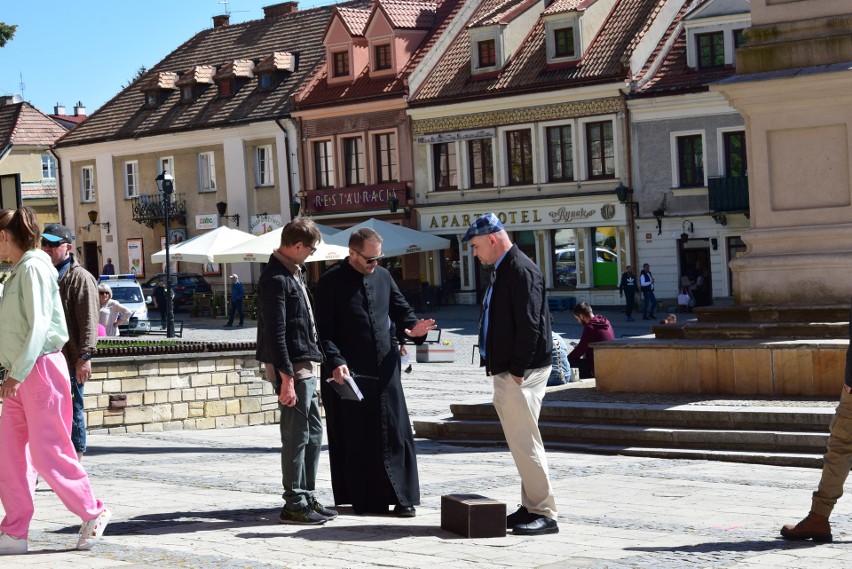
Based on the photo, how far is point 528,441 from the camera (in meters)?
8.85

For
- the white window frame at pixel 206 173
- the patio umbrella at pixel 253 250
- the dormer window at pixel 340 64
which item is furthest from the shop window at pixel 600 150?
the white window frame at pixel 206 173

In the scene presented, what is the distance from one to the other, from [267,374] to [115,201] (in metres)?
49.2

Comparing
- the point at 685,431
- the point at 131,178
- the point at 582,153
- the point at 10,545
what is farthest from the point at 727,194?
the point at 10,545

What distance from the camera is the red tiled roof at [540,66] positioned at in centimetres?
4281

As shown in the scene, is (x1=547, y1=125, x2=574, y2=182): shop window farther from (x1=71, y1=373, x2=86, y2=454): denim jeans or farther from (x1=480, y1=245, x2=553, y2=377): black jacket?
(x1=480, y1=245, x2=553, y2=377): black jacket

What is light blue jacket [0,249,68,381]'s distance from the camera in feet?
27.2

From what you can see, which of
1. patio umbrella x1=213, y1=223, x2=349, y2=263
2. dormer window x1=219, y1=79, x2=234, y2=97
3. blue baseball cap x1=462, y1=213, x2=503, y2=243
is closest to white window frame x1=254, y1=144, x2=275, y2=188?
dormer window x1=219, y1=79, x2=234, y2=97

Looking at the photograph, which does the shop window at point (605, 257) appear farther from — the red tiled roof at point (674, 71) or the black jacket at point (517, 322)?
the black jacket at point (517, 322)

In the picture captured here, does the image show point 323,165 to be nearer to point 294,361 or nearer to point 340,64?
point 340,64

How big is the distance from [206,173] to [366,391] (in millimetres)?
45226

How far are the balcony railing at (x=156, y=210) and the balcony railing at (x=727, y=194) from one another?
21378 millimetres

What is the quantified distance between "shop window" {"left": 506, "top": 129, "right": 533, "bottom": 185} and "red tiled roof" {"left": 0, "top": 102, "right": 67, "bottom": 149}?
28.7 metres

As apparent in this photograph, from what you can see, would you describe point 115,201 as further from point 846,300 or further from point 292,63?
point 846,300

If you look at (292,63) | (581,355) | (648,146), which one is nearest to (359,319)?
(581,355)
